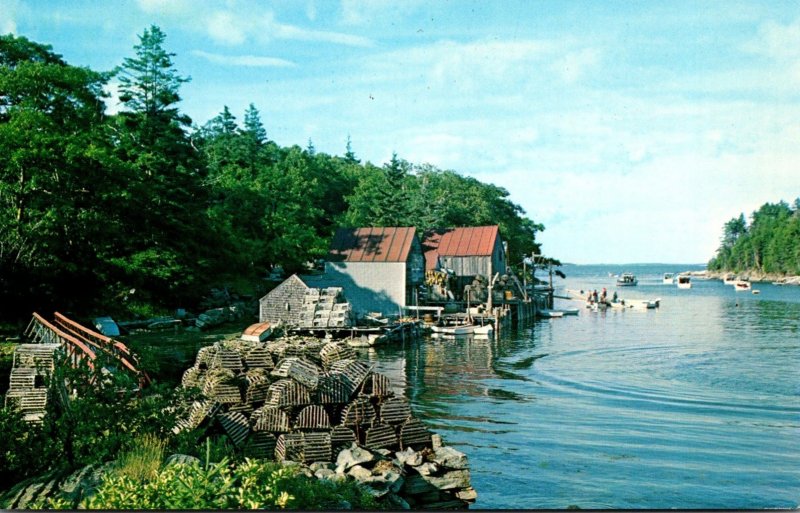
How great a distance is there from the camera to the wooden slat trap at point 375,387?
1527 cm

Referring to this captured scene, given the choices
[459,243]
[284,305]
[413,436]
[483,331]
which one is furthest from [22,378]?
[459,243]

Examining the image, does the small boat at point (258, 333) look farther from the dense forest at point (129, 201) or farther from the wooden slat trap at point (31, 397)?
the wooden slat trap at point (31, 397)

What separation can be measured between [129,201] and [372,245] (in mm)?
18046

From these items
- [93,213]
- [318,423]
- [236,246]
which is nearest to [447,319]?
[236,246]

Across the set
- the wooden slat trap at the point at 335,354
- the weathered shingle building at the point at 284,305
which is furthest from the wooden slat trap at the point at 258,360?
the weathered shingle building at the point at 284,305

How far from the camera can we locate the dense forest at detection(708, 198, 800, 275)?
394 feet

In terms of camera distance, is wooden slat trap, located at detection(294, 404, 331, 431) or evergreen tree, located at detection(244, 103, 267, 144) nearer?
wooden slat trap, located at detection(294, 404, 331, 431)

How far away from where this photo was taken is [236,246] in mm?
42969

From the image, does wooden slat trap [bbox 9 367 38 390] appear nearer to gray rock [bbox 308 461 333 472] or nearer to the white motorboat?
gray rock [bbox 308 461 333 472]

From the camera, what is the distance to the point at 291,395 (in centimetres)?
1442

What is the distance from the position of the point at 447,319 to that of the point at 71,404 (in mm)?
39926

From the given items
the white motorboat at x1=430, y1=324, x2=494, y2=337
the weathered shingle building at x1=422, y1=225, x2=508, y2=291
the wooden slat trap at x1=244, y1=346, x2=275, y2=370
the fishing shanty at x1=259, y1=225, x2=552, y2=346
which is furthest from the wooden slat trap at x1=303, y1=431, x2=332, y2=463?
the weathered shingle building at x1=422, y1=225, x2=508, y2=291

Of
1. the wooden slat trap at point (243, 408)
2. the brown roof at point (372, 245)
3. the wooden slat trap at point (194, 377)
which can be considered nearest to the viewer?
the wooden slat trap at point (243, 408)

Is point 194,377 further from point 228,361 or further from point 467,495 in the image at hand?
point 467,495
